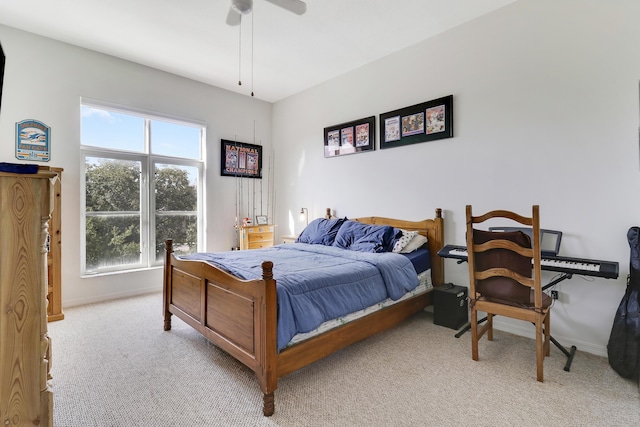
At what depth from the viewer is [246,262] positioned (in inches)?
102

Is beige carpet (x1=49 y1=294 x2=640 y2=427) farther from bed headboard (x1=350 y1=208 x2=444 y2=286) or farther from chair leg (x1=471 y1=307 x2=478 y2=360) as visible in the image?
bed headboard (x1=350 y1=208 x2=444 y2=286)

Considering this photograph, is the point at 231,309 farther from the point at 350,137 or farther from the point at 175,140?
the point at 175,140

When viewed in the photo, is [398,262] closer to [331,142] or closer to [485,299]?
[485,299]

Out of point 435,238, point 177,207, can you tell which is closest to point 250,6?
point 435,238

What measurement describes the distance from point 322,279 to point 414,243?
1440mm

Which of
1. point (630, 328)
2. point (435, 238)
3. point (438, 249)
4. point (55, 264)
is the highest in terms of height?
point (435, 238)

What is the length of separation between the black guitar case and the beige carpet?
3.9 inches

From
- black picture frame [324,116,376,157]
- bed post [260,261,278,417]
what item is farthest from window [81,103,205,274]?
bed post [260,261,278,417]

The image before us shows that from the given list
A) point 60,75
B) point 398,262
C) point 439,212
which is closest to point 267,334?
point 398,262

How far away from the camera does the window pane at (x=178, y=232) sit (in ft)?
13.8

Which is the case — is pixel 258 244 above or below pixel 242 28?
below

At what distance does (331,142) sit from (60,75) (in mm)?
3216

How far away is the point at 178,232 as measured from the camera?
172 inches

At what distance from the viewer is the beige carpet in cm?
167
